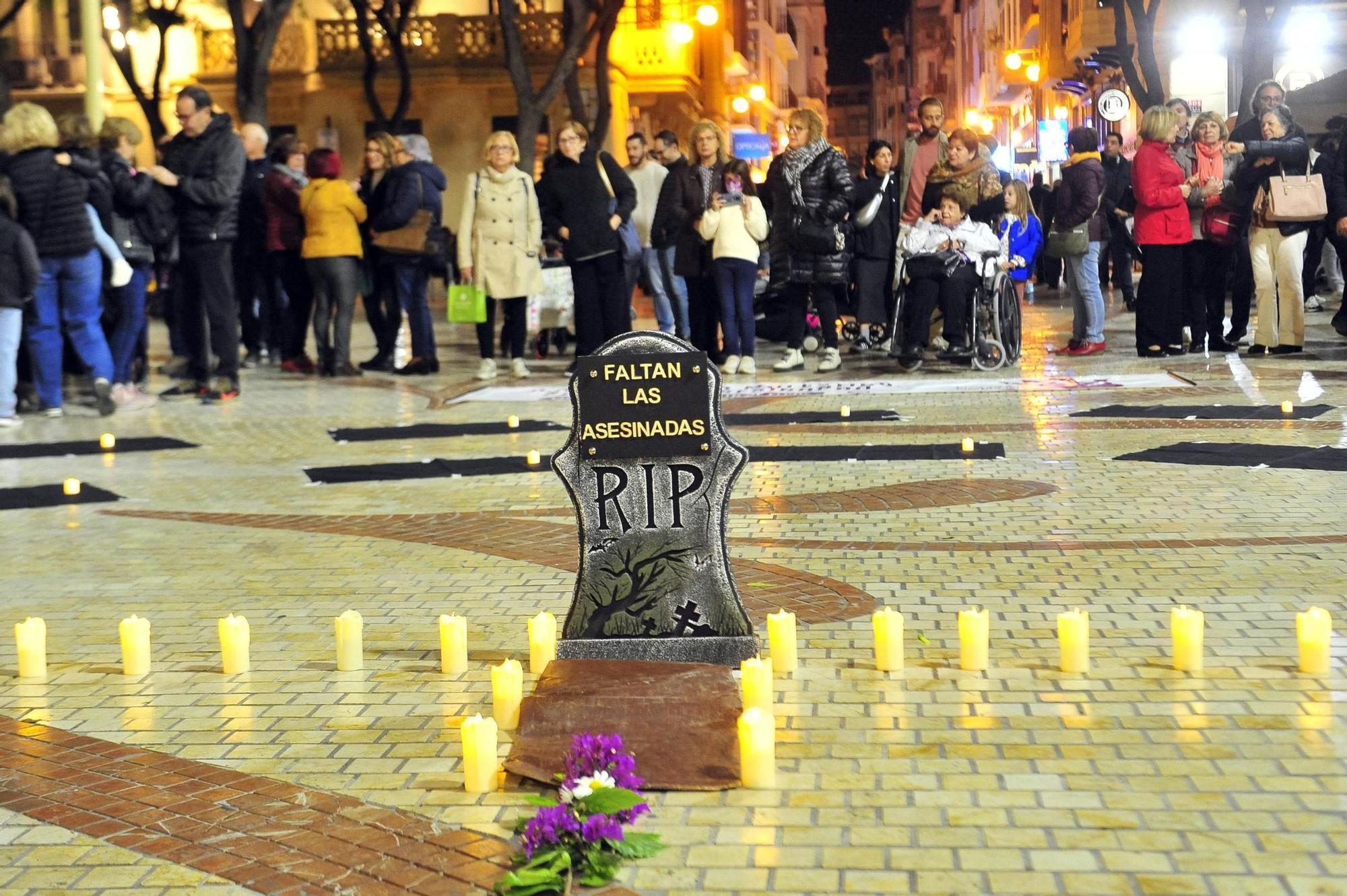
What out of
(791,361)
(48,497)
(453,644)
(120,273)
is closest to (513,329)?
(791,361)

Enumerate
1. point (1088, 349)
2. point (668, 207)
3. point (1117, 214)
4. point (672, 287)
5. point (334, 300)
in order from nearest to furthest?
point (668, 207) < point (334, 300) < point (1088, 349) < point (672, 287) < point (1117, 214)

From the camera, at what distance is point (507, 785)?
4383 millimetres

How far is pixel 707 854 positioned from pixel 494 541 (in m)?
Answer: 4.10

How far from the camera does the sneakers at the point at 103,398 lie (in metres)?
13.6

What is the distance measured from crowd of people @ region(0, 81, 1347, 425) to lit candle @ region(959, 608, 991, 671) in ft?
30.9

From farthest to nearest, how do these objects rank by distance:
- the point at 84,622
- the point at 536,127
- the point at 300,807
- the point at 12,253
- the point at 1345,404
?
1. the point at 536,127
2. the point at 12,253
3. the point at 1345,404
4. the point at 84,622
5. the point at 300,807

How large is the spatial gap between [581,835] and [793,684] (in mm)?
1584

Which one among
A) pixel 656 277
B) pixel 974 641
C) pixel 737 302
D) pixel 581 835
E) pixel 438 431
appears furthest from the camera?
pixel 656 277

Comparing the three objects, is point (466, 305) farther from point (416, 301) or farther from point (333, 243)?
point (333, 243)

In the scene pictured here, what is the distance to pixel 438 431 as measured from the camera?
12.2 meters

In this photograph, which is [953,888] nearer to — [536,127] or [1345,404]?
[1345,404]

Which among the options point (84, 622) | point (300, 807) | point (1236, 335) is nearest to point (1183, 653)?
point (300, 807)

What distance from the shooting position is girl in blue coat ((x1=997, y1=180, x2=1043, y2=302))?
55.7 feet

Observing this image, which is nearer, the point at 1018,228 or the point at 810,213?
the point at 810,213
